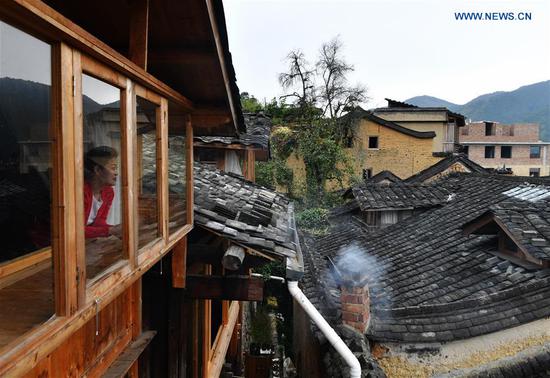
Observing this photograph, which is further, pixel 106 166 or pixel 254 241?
pixel 254 241

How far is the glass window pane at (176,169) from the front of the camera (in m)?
3.24

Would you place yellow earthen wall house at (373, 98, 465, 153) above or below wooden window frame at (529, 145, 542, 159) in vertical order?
above

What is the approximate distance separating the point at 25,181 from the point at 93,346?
1.28 meters

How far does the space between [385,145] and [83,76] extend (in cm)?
A: 2824

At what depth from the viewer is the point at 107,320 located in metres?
2.66

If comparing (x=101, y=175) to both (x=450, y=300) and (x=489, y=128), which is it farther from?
(x=489, y=128)

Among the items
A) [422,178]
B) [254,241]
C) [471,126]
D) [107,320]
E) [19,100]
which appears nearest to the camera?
[19,100]

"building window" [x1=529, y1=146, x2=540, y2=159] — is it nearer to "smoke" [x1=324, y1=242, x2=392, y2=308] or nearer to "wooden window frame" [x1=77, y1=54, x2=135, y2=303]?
"smoke" [x1=324, y1=242, x2=392, y2=308]

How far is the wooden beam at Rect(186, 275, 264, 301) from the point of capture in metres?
4.19

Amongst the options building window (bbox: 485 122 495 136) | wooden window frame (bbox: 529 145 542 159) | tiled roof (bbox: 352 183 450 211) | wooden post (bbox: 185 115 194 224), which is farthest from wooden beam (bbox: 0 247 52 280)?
wooden window frame (bbox: 529 145 542 159)

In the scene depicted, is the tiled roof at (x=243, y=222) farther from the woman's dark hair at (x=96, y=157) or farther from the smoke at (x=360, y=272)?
the woman's dark hair at (x=96, y=157)

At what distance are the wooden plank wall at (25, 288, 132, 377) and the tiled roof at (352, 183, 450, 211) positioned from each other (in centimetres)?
1113

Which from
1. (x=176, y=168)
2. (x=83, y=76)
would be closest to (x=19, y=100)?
(x=83, y=76)

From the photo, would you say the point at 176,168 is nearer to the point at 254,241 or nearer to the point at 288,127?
the point at 254,241
